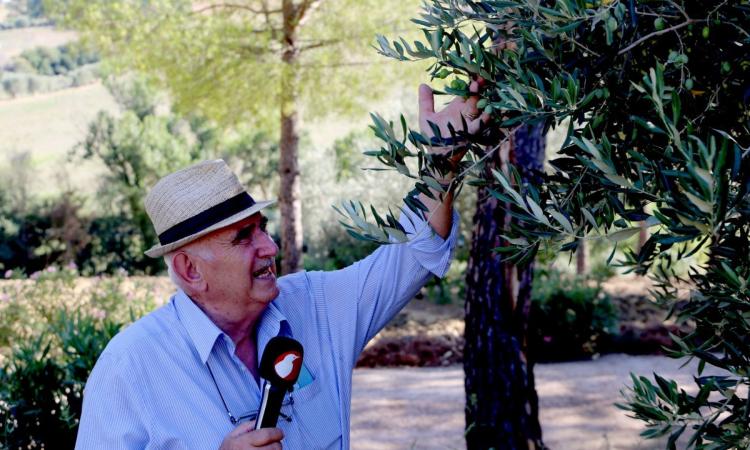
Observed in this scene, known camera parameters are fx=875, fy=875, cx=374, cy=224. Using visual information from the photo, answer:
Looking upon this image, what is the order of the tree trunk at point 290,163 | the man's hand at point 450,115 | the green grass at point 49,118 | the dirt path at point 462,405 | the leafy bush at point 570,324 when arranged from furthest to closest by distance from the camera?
1. the green grass at point 49,118
2. the tree trunk at point 290,163
3. the leafy bush at point 570,324
4. the dirt path at point 462,405
5. the man's hand at point 450,115

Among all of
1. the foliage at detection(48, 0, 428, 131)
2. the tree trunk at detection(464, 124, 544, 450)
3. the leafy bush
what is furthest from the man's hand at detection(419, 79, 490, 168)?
the foliage at detection(48, 0, 428, 131)

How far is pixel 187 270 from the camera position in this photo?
269cm

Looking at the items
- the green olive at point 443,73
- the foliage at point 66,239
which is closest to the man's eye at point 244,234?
the green olive at point 443,73

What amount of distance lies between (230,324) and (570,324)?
9.65 metres

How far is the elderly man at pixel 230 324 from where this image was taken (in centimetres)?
237

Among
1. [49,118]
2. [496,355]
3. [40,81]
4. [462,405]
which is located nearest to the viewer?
[496,355]

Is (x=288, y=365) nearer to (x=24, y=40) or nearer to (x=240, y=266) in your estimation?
(x=240, y=266)

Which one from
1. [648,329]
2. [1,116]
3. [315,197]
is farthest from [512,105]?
[1,116]

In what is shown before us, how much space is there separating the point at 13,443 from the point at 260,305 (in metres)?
2.37

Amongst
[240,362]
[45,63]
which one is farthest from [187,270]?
[45,63]

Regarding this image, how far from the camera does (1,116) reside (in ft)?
151

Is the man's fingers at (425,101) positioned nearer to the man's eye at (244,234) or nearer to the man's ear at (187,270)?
the man's eye at (244,234)

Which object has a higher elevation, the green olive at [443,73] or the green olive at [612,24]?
the green olive at [612,24]

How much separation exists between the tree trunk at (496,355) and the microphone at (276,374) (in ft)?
10.4
